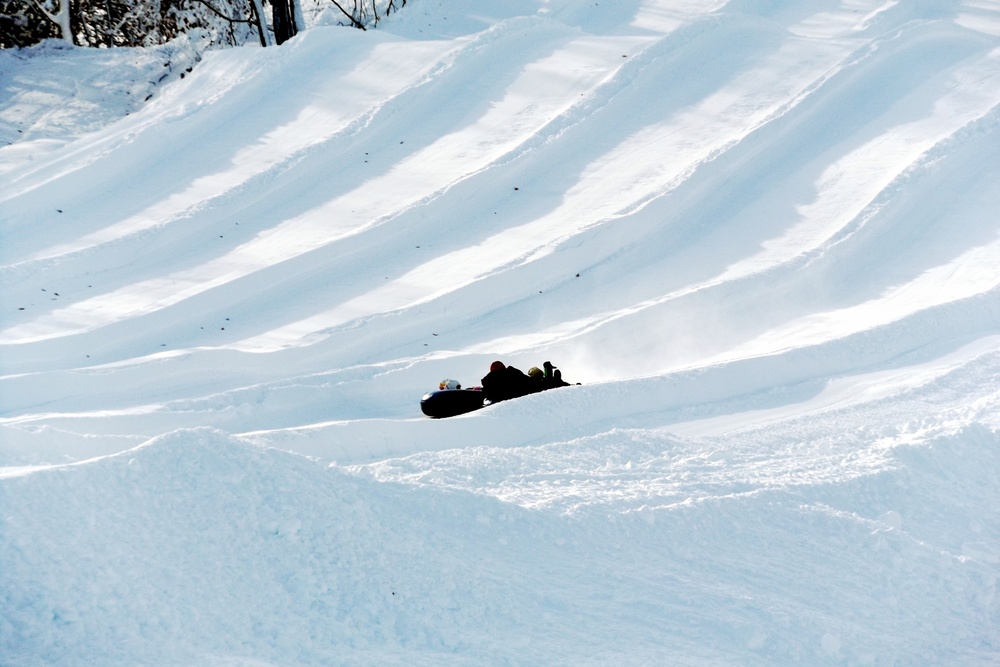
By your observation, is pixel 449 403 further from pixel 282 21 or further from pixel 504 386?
pixel 282 21

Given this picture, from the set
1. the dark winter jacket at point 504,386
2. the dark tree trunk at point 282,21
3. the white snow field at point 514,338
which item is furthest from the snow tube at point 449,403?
the dark tree trunk at point 282,21

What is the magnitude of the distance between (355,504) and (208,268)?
620 cm

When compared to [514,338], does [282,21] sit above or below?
above

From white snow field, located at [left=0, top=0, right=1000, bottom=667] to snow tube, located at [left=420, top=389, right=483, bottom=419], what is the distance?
13.6 inches

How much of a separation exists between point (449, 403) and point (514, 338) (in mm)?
1938

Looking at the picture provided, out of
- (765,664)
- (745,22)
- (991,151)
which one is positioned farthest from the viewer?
(745,22)

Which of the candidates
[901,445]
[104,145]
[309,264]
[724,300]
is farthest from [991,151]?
[104,145]

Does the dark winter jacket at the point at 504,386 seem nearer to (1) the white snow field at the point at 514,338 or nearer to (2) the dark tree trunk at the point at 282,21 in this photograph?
(1) the white snow field at the point at 514,338

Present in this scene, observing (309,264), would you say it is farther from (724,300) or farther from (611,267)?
(724,300)

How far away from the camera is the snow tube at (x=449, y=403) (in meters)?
7.93

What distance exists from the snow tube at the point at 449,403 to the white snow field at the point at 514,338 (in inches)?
13.6

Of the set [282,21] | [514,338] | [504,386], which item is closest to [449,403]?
[504,386]

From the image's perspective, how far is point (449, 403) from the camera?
7945mm

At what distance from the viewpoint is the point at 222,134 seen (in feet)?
45.2
